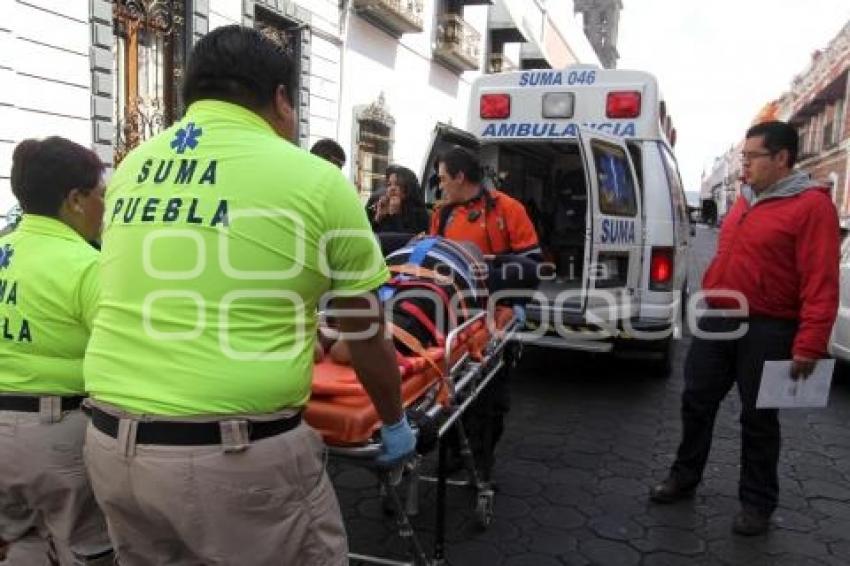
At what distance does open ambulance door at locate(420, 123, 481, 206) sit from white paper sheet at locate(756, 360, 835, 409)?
313 centimetres

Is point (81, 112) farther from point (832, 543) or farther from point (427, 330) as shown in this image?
point (832, 543)

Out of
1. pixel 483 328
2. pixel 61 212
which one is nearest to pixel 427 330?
pixel 483 328

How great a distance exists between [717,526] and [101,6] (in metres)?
7.55

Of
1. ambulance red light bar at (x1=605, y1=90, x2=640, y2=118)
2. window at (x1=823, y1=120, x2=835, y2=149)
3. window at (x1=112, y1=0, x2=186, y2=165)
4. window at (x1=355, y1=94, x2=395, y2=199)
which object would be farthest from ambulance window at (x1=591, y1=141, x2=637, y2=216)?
window at (x1=823, y1=120, x2=835, y2=149)

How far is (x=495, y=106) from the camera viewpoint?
20.9 ft

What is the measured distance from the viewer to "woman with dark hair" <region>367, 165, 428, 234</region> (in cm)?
505

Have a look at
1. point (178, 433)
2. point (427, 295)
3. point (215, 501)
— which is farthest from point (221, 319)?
point (427, 295)

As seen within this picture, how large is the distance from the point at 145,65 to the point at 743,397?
25.7 ft

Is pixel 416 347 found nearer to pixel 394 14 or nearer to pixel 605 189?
pixel 605 189

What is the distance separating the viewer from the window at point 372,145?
1320 centimetres

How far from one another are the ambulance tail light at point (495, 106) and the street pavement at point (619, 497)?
2.43m

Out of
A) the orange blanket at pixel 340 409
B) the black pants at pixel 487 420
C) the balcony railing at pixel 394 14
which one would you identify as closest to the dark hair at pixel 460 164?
the black pants at pixel 487 420

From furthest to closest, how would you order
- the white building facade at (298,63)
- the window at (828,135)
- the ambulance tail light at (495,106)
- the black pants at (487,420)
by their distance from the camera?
the window at (828,135) < the white building facade at (298,63) < the ambulance tail light at (495,106) < the black pants at (487,420)

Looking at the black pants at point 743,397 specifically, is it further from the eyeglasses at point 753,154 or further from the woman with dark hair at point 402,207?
the woman with dark hair at point 402,207
